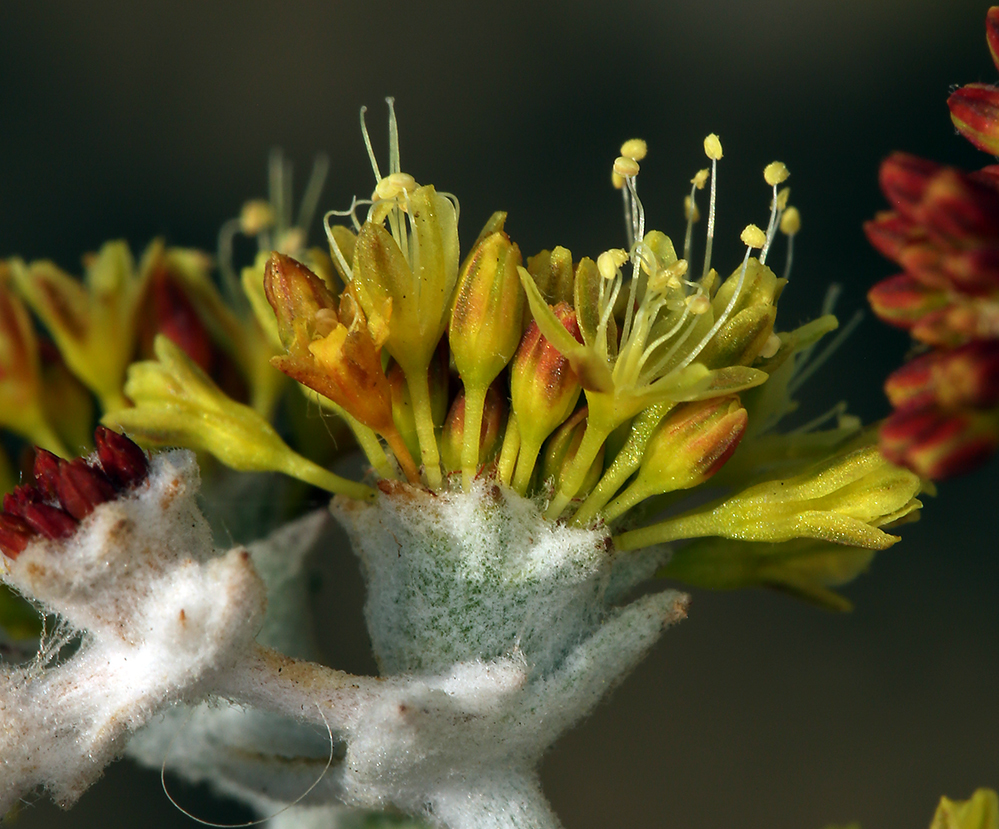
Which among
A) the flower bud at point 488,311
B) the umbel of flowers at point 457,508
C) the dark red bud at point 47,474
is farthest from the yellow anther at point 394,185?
the dark red bud at point 47,474

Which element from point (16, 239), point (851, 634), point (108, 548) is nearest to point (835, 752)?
point (851, 634)

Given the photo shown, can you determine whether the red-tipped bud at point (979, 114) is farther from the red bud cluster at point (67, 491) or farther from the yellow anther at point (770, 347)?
the red bud cluster at point (67, 491)

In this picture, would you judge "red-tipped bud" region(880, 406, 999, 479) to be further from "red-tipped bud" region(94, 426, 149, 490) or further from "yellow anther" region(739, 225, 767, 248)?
"red-tipped bud" region(94, 426, 149, 490)

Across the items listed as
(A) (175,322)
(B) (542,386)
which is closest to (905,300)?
(B) (542,386)

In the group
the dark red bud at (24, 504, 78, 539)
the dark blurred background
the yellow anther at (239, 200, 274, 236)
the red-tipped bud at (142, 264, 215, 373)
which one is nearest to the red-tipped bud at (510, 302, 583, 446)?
the dark red bud at (24, 504, 78, 539)

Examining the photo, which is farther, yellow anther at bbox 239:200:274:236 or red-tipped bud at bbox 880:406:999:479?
yellow anther at bbox 239:200:274:236

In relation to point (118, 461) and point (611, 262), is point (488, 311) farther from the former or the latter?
point (118, 461)

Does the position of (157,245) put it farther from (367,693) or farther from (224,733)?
(367,693)
